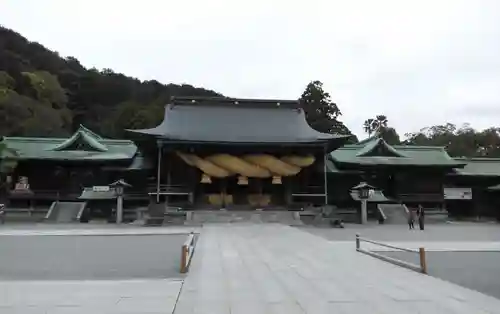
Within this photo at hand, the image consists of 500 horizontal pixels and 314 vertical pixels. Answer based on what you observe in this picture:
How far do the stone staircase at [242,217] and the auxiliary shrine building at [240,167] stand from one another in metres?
2.30

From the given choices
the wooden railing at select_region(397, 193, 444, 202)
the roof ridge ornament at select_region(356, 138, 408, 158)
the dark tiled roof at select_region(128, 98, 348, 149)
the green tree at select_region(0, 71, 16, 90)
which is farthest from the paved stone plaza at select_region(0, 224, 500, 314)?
the green tree at select_region(0, 71, 16, 90)

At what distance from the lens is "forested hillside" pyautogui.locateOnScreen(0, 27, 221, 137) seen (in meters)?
57.7

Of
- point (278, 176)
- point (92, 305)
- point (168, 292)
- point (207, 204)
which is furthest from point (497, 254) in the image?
point (207, 204)

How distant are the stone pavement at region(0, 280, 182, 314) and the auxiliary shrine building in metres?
22.3

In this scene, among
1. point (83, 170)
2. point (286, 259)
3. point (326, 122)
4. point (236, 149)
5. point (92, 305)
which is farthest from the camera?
point (326, 122)

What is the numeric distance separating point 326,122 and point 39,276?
58362mm

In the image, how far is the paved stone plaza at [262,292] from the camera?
23.2 feet

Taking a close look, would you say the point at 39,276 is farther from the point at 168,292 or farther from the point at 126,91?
the point at 126,91

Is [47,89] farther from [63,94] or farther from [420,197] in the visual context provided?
[420,197]

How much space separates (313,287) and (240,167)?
2349 centimetres

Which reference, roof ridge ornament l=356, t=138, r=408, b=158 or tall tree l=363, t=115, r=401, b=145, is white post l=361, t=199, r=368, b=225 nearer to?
roof ridge ornament l=356, t=138, r=408, b=158

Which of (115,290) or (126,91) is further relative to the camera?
(126,91)

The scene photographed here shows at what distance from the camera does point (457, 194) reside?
38.1 meters

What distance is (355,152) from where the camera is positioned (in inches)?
1550
